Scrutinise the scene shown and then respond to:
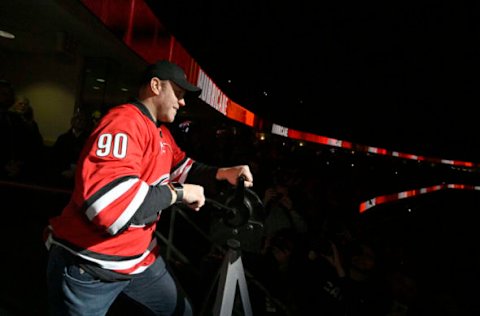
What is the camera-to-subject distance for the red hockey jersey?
1013 mm

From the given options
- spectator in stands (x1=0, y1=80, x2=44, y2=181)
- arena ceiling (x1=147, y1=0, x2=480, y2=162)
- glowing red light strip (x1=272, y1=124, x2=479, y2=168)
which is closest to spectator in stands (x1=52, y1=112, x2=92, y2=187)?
spectator in stands (x1=0, y1=80, x2=44, y2=181)

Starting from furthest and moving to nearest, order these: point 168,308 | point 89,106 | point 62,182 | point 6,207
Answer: point 89,106
point 62,182
point 6,207
point 168,308

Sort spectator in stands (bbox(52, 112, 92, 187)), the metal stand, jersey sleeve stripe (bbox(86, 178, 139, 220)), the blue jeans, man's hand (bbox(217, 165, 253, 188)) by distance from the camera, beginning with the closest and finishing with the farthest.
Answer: jersey sleeve stripe (bbox(86, 178, 139, 220)) < the blue jeans < the metal stand < man's hand (bbox(217, 165, 253, 188)) < spectator in stands (bbox(52, 112, 92, 187))

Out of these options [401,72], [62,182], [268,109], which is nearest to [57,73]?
[62,182]

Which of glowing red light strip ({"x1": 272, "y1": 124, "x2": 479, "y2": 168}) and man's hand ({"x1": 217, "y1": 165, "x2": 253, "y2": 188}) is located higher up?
glowing red light strip ({"x1": 272, "y1": 124, "x2": 479, "y2": 168})

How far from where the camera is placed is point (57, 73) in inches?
275

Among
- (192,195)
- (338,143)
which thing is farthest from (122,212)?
(338,143)

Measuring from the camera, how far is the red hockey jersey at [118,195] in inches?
39.9

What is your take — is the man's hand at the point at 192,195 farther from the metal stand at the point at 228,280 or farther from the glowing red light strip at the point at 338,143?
the glowing red light strip at the point at 338,143

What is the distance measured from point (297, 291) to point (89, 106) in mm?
6016

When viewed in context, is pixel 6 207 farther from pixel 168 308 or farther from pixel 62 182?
pixel 168 308

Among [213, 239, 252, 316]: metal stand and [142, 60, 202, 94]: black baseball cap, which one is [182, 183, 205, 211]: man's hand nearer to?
[213, 239, 252, 316]: metal stand

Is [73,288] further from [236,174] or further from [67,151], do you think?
[67,151]

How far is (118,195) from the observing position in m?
1.01
